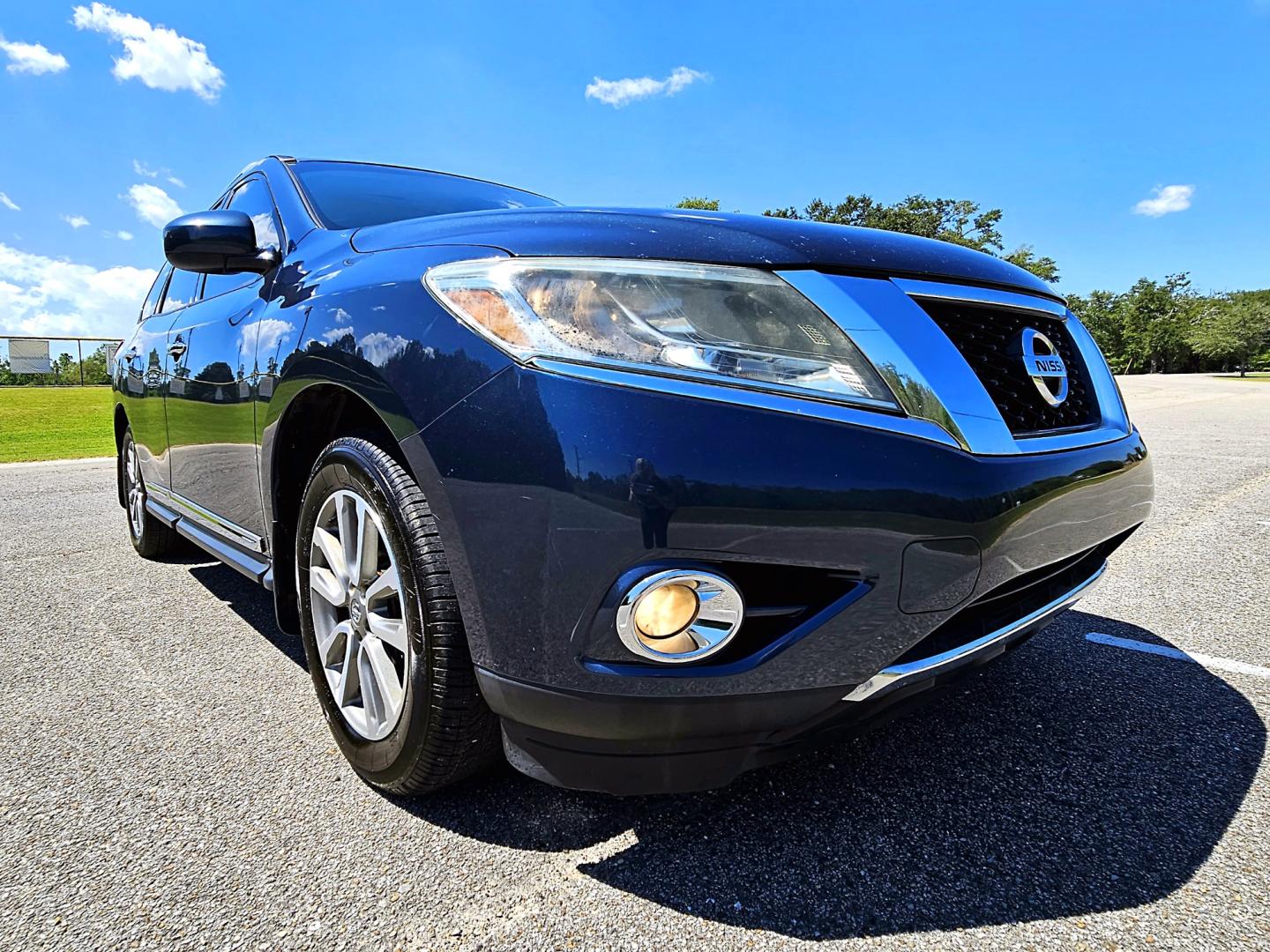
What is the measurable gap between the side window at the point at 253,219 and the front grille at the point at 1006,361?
1938mm

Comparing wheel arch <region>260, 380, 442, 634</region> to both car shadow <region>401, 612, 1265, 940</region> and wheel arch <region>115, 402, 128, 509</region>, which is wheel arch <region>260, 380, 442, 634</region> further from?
wheel arch <region>115, 402, 128, 509</region>

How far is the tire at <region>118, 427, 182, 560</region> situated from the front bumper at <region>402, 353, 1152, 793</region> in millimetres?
3162

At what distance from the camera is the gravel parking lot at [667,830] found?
133cm

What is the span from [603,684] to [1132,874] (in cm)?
108

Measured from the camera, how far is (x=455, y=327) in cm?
Answer: 138

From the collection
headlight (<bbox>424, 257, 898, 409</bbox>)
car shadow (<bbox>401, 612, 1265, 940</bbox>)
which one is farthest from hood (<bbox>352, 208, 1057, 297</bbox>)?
car shadow (<bbox>401, 612, 1265, 940</bbox>)

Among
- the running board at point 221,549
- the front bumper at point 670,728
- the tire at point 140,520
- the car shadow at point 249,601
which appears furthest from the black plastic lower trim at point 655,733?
the tire at point 140,520

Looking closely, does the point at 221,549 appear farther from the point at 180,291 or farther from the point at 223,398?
the point at 180,291

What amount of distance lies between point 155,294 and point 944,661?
14.5 feet

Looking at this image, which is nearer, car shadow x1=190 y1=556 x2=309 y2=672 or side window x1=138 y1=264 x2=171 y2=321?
car shadow x1=190 y1=556 x2=309 y2=672

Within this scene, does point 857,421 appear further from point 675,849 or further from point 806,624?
point 675,849

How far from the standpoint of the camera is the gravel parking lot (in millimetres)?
1326

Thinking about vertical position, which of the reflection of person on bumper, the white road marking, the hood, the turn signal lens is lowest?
the white road marking

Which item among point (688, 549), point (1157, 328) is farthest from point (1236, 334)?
point (688, 549)
